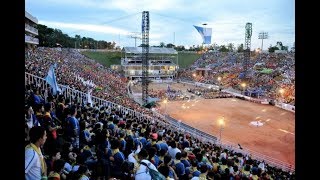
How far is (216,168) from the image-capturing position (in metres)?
9.02

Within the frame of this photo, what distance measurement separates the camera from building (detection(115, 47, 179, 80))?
69.4 meters

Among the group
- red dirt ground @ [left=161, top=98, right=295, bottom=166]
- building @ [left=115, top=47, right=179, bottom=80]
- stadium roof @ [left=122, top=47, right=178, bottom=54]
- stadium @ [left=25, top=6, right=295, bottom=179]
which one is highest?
stadium roof @ [left=122, top=47, right=178, bottom=54]

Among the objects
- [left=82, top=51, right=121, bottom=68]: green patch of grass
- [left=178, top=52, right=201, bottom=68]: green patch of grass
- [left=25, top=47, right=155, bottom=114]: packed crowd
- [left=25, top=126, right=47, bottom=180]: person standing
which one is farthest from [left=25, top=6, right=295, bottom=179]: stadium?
[left=82, top=51, right=121, bottom=68]: green patch of grass

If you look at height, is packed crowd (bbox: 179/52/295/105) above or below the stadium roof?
below

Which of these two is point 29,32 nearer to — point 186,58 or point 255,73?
point 255,73

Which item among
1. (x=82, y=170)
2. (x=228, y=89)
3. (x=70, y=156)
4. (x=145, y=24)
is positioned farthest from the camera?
(x=228, y=89)

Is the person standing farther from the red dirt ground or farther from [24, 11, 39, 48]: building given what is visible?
[24, 11, 39, 48]: building

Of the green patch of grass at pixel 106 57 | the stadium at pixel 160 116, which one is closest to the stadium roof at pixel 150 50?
the stadium at pixel 160 116

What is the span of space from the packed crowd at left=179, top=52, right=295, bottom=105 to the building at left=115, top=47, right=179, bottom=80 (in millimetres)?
3305

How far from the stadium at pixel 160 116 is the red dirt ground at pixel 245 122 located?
0.32 feet
